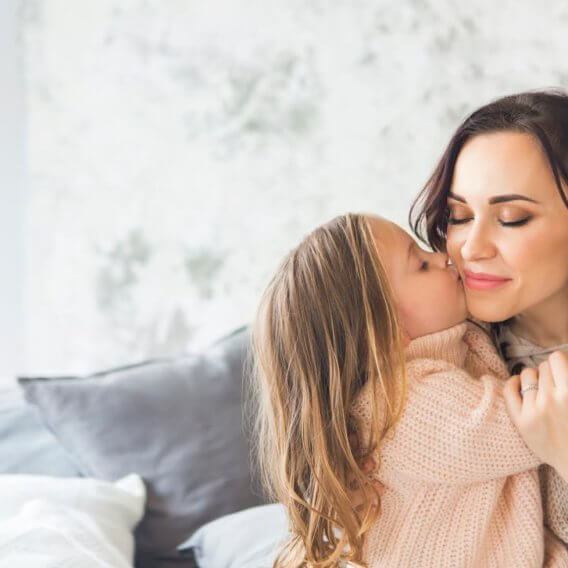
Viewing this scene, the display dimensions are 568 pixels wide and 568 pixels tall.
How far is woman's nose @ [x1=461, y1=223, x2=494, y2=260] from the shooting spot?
51.9 inches

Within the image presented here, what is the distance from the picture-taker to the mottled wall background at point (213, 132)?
2236mm

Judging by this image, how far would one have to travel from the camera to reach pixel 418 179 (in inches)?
90.7

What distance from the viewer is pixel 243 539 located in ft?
5.44

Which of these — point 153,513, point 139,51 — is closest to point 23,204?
point 139,51

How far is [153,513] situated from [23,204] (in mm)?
1353

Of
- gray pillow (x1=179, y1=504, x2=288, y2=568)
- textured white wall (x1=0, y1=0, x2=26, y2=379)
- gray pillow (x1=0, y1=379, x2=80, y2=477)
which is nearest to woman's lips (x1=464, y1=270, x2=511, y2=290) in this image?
gray pillow (x1=179, y1=504, x2=288, y2=568)

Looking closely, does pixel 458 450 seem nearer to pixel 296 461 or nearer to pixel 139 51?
pixel 296 461

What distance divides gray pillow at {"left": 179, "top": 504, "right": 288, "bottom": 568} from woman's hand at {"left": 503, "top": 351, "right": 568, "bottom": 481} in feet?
1.83

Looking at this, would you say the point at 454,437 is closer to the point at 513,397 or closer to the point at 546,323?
the point at 513,397

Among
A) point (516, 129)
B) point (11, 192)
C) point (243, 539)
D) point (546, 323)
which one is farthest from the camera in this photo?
point (11, 192)

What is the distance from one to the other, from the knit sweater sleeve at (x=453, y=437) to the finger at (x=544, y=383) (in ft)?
0.20

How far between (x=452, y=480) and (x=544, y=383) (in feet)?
0.69

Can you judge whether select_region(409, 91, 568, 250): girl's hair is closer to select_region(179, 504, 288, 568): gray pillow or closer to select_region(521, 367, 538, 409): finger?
select_region(521, 367, 538, 409): finger

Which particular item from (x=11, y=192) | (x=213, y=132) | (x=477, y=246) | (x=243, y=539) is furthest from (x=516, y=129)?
(x=11, y=192)
